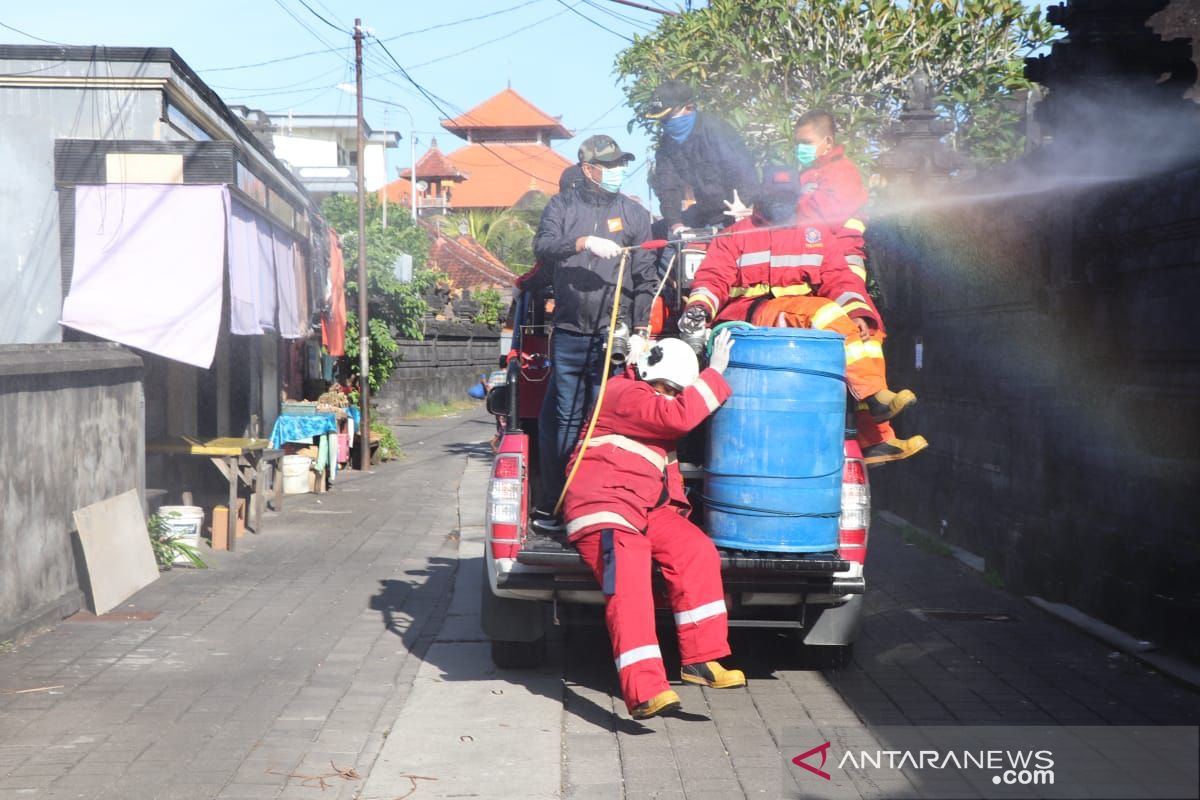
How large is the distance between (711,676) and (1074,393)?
4.15m

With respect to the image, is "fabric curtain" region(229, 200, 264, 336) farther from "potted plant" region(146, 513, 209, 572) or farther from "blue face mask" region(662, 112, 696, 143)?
"blue face mask" region(662, 112, 696, 143)

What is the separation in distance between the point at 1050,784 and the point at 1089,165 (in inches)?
246

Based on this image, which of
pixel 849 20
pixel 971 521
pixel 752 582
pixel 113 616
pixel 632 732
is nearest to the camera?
pixel 632 732

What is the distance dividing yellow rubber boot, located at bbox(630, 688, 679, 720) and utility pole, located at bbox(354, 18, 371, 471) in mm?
15880

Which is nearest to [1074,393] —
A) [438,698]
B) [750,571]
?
[750,571]

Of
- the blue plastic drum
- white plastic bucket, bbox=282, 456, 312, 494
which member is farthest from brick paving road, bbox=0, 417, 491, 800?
white plastic bucket, bbox=282, 456, 312, 494

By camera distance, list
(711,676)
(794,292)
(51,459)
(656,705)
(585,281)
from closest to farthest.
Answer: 1. (656,705)
2. (711,676)
3. (794,292)
4. (585,281)
5. (51,459)

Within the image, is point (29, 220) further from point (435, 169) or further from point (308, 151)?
point (435, 169)

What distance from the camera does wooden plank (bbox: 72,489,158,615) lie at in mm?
9023

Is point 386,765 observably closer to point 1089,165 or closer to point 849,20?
point 1089,165

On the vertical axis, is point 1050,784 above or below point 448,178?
below

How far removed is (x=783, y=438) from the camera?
6.20 metres

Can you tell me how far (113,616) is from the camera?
29.0ft

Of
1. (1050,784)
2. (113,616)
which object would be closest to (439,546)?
(113,616)
